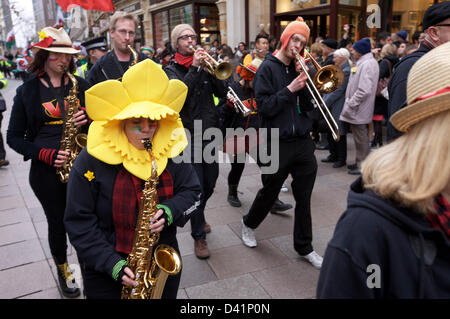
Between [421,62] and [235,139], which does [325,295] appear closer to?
[421,62]

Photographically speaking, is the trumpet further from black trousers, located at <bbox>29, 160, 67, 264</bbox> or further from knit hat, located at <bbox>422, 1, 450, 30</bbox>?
black trousers, located at <bbox>29, 160, 67, 264</bbox>

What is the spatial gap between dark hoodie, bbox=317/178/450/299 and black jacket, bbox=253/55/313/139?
7.35ft

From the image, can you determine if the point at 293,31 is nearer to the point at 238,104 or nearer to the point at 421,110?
the point at 238,104

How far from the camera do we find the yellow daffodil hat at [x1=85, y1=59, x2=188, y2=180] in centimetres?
193

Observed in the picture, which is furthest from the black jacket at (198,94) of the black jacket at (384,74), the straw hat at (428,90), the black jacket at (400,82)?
the black jacket at (384,74)

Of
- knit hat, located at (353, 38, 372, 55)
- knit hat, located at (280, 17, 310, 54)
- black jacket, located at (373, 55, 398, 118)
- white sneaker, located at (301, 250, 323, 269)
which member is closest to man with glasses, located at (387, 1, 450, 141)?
knit hat, located at (280, 17, 310, 54)

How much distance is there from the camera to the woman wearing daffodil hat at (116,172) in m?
1.95

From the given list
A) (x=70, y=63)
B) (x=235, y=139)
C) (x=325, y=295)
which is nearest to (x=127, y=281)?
(x=325, y=295)

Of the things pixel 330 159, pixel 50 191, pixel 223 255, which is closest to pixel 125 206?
pixel 50 191

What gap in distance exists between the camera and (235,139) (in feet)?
14.4

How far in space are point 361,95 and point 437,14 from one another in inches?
126

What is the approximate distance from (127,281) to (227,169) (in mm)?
5005

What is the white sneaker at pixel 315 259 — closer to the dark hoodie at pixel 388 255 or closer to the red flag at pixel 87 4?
the dark hoodie at pixel 388 255

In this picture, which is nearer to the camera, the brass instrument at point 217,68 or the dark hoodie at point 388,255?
the dark hoodie at point 388,255
